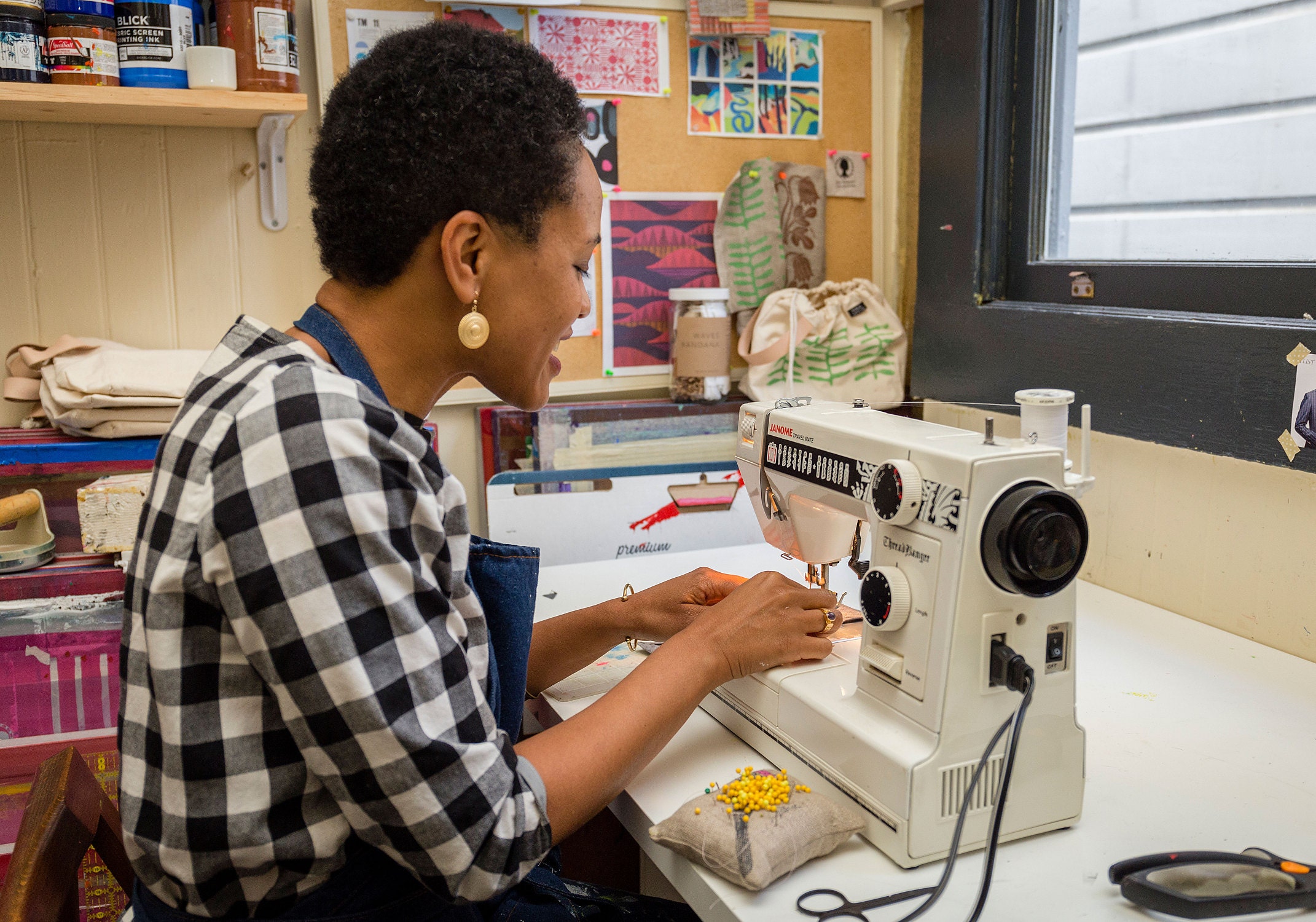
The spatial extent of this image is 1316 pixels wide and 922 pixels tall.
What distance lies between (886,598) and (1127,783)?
335 mm

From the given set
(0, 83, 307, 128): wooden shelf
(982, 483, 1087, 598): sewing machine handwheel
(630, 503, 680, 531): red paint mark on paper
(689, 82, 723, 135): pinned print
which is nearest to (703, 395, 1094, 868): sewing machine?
(982, 483, 1087, 598): sewing machine handwheel

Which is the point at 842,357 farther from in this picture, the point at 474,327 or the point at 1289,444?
the point at 474,327

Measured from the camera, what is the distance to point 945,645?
867 mm

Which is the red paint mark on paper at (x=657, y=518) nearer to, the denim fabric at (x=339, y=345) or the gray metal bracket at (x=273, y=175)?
the gray metal bracket at (x=273, y=175)

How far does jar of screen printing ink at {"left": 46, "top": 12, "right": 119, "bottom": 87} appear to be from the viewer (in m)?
1.47

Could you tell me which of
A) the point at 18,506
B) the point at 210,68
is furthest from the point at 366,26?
the point at 18,506

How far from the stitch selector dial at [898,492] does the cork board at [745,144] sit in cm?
118

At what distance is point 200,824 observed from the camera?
72cm

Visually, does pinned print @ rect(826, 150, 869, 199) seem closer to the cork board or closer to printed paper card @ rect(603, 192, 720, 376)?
the cork board

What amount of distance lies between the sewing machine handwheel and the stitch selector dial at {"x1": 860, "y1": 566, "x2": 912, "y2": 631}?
88mm

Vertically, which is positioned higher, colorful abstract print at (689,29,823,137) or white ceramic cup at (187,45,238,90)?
colorful abstract print at (689,29,823,137)

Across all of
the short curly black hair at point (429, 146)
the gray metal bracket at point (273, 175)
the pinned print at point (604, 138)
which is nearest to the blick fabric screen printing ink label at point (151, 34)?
the gray metal bracket at point (273, 175)

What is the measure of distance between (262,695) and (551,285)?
0.42 meters

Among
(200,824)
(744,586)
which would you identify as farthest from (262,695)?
(744,586)
